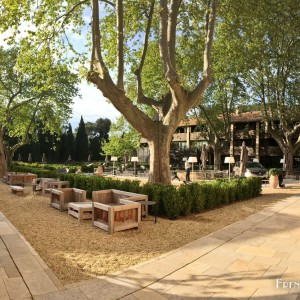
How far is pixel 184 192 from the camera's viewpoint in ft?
32.2

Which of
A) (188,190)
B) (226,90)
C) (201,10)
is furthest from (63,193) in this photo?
(226,90)

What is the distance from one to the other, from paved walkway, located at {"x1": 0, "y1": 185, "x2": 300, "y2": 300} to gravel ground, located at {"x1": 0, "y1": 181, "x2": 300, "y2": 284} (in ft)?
1.02

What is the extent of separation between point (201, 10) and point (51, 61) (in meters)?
7.97

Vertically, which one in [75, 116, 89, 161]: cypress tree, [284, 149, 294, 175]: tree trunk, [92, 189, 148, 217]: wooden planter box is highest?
[75, 116, 89, 161]: cypress tree

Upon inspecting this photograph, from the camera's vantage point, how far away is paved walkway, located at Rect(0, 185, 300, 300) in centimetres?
424

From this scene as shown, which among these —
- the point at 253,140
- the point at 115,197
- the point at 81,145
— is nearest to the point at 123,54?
the point at 115,197

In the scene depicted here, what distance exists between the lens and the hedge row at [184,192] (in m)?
9.42

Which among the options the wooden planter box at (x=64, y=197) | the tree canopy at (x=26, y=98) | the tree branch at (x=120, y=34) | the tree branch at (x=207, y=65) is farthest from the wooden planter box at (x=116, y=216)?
the tree canopy at (x=26, y=98)

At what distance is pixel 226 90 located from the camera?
3159 centimetres

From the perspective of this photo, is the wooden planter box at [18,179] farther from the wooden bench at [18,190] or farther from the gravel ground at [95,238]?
the gravel ground at [95,238]

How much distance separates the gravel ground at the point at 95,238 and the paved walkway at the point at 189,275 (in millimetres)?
311

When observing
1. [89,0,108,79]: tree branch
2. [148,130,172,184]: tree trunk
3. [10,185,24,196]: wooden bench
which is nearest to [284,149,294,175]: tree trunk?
[148,130,172,184]: tree trunk

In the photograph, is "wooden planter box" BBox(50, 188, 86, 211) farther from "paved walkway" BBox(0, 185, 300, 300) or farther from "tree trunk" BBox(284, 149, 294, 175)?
"tree trunk" BBox(284, 149, 294, 175)

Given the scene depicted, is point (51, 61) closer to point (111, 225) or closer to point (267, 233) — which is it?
point (111, 225)
